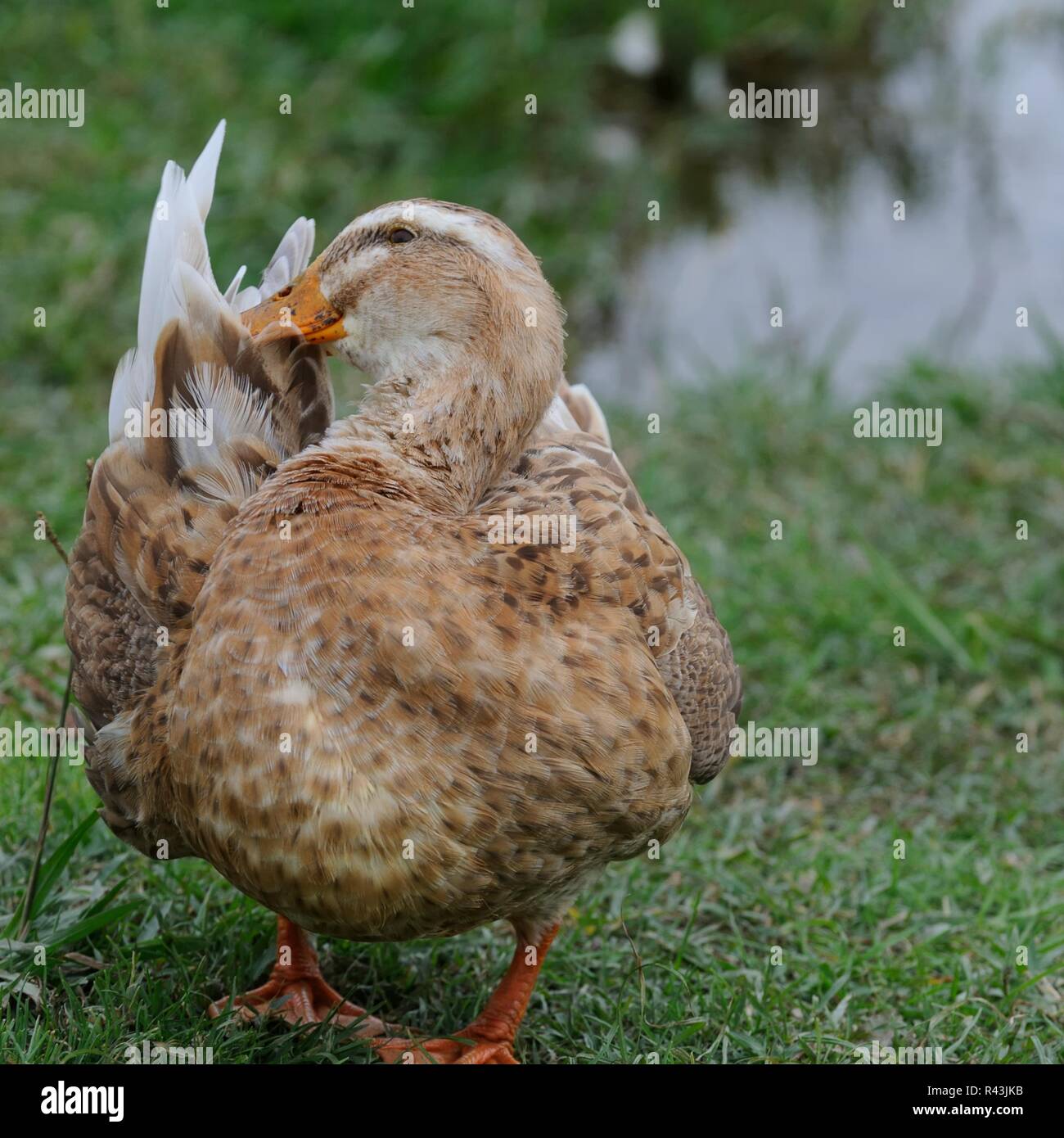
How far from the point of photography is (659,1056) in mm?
2830

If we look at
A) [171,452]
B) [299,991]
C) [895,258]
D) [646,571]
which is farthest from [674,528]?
[895,258]

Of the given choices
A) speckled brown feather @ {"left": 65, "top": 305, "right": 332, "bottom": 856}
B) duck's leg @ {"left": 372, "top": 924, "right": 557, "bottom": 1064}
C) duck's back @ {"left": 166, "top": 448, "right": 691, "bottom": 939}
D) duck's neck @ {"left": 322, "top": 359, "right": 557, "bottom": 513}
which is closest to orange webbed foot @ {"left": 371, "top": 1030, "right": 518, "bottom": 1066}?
duck's leg @ {"left": 372, "top": 924, "right": 557, "bottom": 1064}

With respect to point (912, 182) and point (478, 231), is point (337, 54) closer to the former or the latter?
point (912, 182)

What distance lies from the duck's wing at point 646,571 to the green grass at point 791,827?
560 mm

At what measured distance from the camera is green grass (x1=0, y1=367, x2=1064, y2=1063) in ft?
9.66

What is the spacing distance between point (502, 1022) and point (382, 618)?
99cm

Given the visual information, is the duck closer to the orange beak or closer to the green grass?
the orange beak

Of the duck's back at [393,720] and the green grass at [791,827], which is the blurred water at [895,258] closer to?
the green grass at [791,827]

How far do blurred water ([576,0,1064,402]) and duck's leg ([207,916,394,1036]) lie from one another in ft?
11.7

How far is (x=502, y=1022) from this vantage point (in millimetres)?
2865

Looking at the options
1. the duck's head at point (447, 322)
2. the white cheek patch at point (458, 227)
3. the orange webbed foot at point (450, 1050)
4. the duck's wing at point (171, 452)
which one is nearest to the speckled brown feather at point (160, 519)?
the duck's wing at point (171, 452)

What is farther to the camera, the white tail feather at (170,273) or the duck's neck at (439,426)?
the white tail feather at (170,273)

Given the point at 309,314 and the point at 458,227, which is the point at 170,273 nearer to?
the point at 309,314

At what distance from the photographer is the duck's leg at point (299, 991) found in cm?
290
